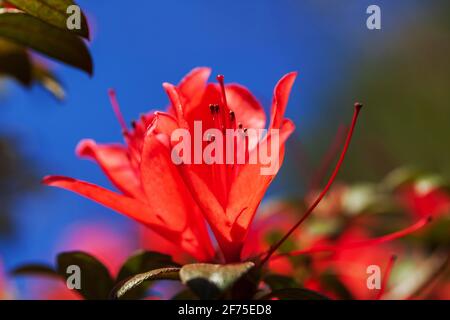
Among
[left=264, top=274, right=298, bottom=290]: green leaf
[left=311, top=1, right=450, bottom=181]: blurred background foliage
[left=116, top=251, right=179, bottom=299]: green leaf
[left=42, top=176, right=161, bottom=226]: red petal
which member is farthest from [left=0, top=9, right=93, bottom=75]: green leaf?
[left=311, top=1, right=450, bottom=181]: blurred background foliage

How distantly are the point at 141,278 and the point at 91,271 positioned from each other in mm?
217

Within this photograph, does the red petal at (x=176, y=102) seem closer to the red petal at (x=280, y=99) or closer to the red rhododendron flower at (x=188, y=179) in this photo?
the red rhododendron flower at (x=188, y=179)

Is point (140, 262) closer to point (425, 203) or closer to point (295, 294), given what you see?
point (295, 294)

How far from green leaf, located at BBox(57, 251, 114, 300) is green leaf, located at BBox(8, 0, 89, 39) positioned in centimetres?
30

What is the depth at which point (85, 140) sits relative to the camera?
1027 millimetres

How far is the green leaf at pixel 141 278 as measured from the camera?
79 centimetres

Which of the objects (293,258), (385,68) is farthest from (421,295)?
(385,68)

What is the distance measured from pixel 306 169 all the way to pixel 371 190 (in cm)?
18

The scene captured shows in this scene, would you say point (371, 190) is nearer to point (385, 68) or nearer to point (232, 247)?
point (232, 247)

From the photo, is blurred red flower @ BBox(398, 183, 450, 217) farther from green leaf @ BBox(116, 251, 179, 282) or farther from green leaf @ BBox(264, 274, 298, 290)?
green leaf @ BBox(116, 251, 179, 282)

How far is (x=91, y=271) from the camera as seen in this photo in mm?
1001

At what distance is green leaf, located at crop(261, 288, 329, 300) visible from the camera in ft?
2.82

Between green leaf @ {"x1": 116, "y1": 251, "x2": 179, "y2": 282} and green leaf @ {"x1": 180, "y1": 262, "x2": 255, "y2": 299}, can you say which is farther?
green leaf @ {"x1": 116, "y1": 251, "x2": 179, "y2": 282}

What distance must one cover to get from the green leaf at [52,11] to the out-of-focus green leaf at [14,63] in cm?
23
